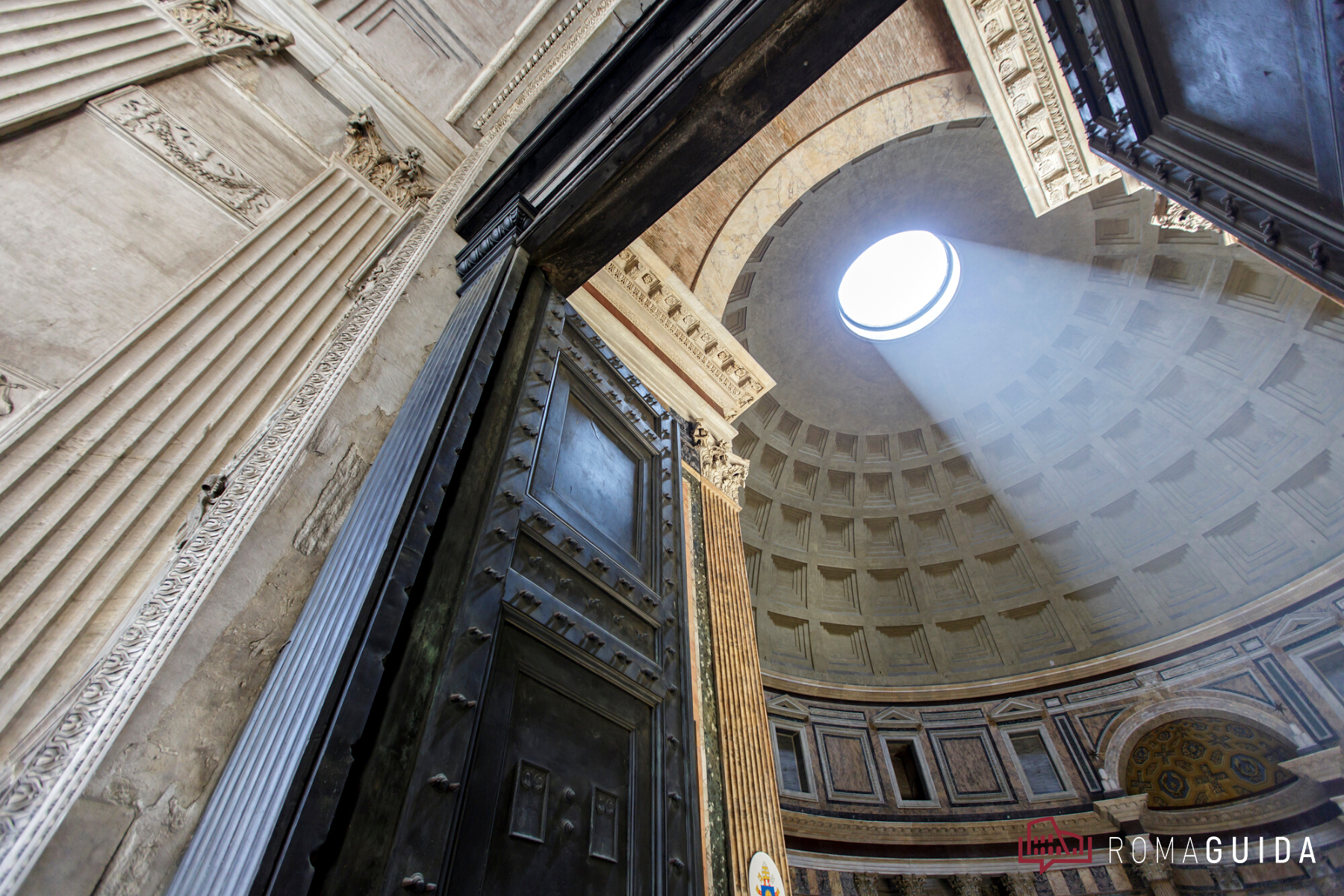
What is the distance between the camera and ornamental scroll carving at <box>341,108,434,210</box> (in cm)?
325

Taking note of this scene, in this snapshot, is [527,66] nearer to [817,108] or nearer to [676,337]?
[676,337]

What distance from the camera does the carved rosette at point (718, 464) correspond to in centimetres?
498

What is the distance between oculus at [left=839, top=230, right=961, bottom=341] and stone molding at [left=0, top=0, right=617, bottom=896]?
11.2 meters

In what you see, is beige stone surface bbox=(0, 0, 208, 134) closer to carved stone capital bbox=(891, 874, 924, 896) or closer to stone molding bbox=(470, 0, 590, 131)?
stone molding bbox=(470, 0, 590, 131)

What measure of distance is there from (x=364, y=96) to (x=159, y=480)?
10.8 feet

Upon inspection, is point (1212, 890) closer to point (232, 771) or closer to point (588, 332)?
point (588, 332)

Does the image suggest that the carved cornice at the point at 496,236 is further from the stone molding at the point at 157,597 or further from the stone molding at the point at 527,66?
the stone molding at the point at 527,66

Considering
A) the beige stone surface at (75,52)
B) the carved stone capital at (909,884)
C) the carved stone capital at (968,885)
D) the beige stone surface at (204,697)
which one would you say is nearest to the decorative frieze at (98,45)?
the beige stone surface at (75,52)

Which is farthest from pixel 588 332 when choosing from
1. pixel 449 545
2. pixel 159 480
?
pixel 159 480

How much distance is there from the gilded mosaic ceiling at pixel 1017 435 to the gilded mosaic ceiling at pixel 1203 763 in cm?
143

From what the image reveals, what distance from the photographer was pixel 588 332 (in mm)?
2992

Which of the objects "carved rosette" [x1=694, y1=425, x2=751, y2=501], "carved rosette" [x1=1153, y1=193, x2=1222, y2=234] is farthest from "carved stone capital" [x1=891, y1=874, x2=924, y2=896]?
"carved rosette" [x1=1153, y1=193, x2=1222, y2=234]

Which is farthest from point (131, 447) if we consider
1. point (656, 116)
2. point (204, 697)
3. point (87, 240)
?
point (656, 116)

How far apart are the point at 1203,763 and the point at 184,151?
13066 millimetres
